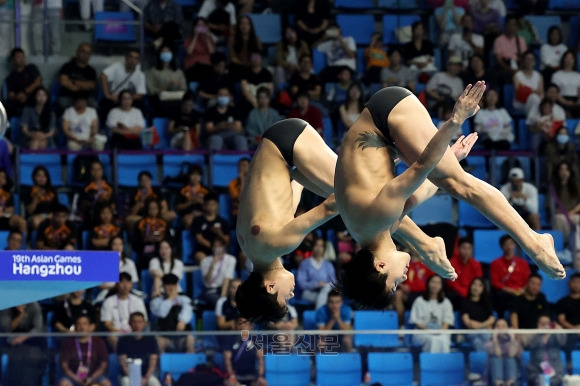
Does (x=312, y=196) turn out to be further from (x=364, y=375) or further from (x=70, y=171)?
(x=364, y=375)

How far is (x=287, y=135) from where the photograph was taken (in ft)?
24.3

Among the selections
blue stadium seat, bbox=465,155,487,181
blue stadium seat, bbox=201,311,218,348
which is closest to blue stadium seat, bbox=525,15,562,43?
blue stadium seat, bbox=465,155,487,181

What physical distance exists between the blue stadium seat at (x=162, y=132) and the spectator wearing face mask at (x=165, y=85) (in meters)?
0.13

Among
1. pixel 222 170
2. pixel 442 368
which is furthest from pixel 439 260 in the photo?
pixel 222 170

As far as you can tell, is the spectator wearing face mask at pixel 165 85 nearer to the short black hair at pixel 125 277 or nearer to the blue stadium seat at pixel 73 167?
the blue stadium seat at pixel 73 167

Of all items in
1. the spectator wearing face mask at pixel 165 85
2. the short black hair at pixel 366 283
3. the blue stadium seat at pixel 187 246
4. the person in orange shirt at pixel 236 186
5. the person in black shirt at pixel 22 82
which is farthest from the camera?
the spectator wearing face mask at pixel 165 85

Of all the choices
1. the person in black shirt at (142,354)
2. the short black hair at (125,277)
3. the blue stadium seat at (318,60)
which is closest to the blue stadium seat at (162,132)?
the blue stadium seat at (318,60)

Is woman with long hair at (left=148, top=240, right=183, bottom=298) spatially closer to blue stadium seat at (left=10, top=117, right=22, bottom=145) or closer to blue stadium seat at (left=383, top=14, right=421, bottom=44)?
blue stadium seat at (left=10, top=117, right=22, bottom=145)

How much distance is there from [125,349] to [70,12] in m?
6.12

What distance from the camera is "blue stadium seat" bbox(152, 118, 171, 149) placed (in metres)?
14.2

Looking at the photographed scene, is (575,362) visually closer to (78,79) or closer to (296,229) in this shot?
(296,229)

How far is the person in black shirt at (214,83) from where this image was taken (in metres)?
14.4

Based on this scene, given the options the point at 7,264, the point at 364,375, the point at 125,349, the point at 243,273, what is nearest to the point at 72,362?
the point at 125,349

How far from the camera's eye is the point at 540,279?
1245 cm
